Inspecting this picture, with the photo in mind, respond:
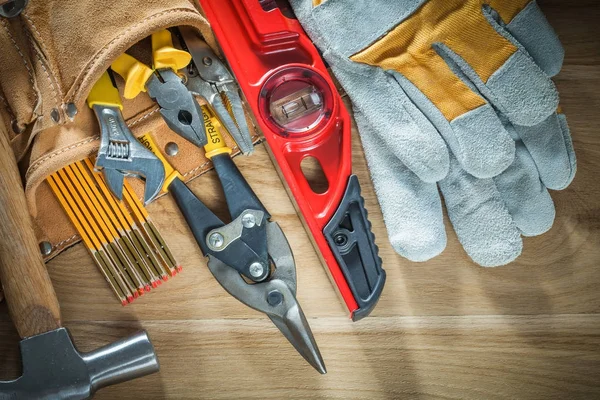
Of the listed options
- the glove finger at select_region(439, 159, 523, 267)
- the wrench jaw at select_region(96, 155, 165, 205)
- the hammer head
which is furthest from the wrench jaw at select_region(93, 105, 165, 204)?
the glove finger at select_region(439, 159, 523, 267)

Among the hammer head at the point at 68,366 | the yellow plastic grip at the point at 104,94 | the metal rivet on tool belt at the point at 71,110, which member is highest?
the metal rivet on tool belt at the point at 71,110

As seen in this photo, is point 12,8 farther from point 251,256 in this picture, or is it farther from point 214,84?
point 251,256

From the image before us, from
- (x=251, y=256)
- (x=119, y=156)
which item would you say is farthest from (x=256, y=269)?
(x=119, y=156)

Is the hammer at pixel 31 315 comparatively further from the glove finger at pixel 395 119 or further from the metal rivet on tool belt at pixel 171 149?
the glove finger at pixel 395 119

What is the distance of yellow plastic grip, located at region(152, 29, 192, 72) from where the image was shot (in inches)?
38.8

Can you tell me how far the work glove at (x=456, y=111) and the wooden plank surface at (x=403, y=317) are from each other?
0.06 metres

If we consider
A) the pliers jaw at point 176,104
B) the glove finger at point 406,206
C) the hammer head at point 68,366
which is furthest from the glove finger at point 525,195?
the hammer head at point 68,366

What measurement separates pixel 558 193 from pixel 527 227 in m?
0.10

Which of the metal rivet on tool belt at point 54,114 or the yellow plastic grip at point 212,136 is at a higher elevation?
the metal rivet on tool belt at point 54,114

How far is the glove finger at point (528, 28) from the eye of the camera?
105cm

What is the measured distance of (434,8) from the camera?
1.05 m

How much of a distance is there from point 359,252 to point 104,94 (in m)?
0.44

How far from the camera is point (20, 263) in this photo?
3.16 feet

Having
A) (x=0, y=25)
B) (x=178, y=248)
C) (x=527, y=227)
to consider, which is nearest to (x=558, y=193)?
(x=527, y=227)
